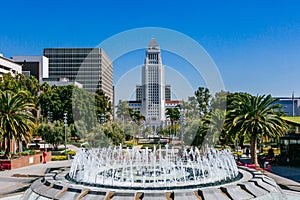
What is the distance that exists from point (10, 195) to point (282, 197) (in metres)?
13.9

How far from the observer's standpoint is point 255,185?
14.2m

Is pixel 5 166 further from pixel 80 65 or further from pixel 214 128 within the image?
pixel 80 65

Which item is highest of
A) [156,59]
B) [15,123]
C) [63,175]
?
[156,59]

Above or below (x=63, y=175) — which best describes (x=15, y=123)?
above

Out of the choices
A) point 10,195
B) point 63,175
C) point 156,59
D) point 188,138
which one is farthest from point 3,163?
point 156,59

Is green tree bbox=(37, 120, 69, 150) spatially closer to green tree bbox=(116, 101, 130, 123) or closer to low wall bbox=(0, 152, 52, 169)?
low wall bbox=(0, 152, 52, 169)

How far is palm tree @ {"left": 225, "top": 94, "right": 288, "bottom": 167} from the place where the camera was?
27.8 meters

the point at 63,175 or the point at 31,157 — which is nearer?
the point at 63,175

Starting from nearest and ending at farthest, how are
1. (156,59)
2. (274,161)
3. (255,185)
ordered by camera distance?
(255,185) < (274,161) < (156,59)

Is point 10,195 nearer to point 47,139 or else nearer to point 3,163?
point 3,163

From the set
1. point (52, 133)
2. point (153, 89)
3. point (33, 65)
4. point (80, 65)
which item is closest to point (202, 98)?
point (52, 133)

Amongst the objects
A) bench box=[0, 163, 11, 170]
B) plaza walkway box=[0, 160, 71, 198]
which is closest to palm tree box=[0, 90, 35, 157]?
bench box=[0, 163, 11, 170]

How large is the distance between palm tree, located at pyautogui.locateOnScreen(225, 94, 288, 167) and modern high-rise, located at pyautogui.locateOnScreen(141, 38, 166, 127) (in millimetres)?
131553

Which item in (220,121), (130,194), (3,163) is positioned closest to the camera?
(130,194)
